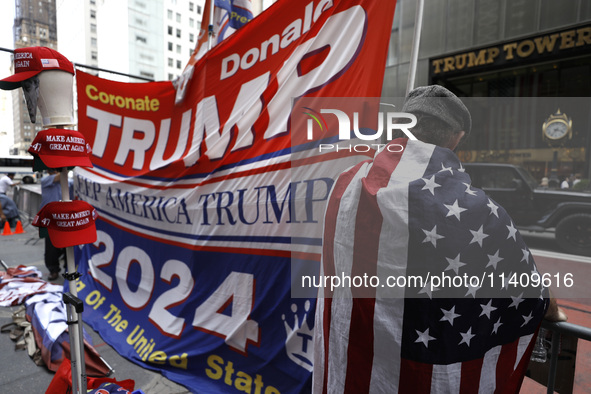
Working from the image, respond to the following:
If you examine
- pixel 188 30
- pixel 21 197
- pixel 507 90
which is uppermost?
pixel 188 30

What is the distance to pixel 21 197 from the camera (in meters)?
14.5

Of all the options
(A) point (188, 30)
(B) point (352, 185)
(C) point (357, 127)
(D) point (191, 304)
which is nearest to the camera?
(B) point (352, 185)

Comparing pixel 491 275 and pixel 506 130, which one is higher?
pixel 506 130

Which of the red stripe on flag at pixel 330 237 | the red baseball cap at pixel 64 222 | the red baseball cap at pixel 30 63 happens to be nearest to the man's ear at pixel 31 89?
the red baseball cap at pixel 30 63

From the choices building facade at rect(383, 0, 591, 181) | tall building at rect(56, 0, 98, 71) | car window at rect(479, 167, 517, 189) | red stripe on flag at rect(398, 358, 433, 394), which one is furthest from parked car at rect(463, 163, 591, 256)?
tall building at rect(56, 0, 98, 71)

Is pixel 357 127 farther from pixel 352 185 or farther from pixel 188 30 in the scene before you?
pixel 188 30

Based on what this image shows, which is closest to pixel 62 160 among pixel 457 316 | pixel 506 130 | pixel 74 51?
pixel 457 316

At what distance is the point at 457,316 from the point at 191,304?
2446 millimetres

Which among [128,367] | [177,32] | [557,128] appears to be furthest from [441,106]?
[177,32]

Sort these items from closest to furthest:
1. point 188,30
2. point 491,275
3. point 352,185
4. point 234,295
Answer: point 491,275 < point 352,185 < point 234,295 < point 188,30

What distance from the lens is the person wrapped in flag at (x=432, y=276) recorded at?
129 centimetres

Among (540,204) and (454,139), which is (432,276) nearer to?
(454,139)

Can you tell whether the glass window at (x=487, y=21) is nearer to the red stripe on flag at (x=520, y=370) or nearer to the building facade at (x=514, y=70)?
the building facade at (x=514, y=70)

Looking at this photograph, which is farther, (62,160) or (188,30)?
(188,30)
